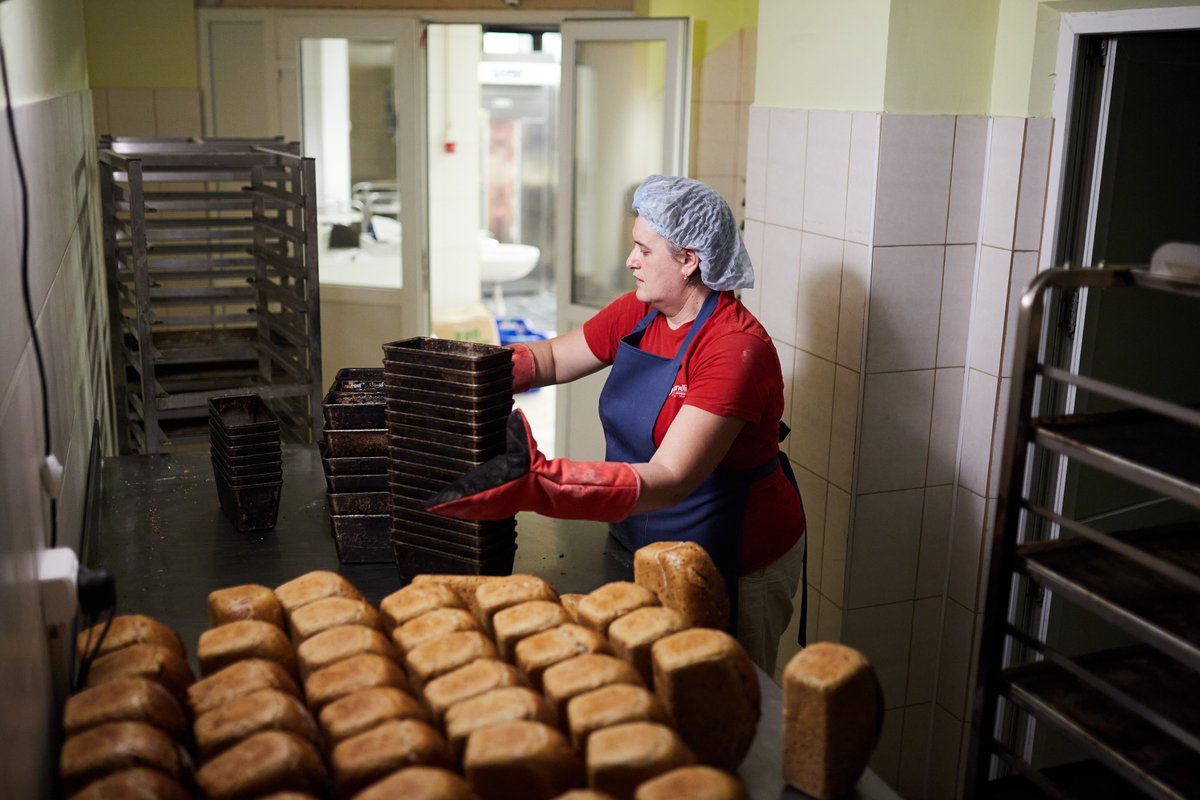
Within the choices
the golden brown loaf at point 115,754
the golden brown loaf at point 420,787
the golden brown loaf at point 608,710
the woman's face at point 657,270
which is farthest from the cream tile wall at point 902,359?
the golden brown loaf at point 115,754

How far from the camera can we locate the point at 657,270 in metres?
2.33

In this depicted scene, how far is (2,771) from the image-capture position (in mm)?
946

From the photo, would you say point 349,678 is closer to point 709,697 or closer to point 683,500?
point 709,697

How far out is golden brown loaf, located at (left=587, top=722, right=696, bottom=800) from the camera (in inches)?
45.1

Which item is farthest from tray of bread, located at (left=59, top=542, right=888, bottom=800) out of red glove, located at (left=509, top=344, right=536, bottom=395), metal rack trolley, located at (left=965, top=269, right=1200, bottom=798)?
red glove, located at (left=509, top=344, right=536, bottom=395)

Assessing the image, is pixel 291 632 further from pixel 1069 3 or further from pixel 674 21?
pixel 674 21

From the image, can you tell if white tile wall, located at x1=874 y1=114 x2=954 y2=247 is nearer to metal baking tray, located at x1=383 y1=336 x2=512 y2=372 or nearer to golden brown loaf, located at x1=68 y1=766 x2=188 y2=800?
metal baking tray, located at x1=383 y1=336 x2=512 y2=372

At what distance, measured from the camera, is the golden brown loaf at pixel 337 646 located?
1390 mm

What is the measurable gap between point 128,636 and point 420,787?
1.79 ft

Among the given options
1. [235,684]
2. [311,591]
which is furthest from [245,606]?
[235,684]

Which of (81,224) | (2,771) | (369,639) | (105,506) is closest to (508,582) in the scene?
(369,639)

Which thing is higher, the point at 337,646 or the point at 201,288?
the point at 201,288

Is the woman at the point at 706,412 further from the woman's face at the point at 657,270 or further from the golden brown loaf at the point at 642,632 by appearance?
the golden brown loaf at the point at 642,632

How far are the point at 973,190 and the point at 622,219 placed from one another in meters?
2.05
